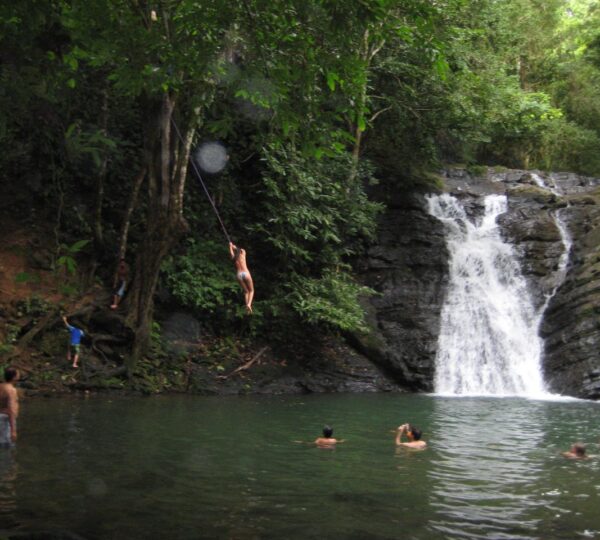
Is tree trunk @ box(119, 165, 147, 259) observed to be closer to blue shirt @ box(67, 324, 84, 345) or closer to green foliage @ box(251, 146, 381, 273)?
A: blue shirt @ box(67, 324, 84, 345)

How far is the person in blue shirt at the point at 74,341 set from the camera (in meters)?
16.2

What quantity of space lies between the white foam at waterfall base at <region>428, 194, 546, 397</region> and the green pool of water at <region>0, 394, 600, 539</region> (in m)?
6.26

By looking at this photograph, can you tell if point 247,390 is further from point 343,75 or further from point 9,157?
point 343,75

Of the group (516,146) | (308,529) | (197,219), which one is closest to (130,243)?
(197,219)

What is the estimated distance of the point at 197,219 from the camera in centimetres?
2111

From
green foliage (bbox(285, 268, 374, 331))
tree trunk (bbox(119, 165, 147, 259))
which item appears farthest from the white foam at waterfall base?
tree trunk (bbox(119, 165, 147, 259))

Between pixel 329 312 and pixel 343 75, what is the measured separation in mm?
12147

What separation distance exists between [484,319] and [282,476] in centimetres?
1524

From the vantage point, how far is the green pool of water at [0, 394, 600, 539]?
20.7 ft

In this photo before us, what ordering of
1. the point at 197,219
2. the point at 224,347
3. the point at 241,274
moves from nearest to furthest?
the point at 241,274 < the point at 224,347 < the point at 197,219

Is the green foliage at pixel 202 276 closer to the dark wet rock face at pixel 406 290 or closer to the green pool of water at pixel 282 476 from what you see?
→ the dark wet rock face at pixel 406 290

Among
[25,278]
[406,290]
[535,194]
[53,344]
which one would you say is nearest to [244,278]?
[25,278]

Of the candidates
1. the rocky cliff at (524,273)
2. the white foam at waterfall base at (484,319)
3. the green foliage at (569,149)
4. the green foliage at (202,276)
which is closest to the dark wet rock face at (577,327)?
the rocky cliff at (524,273)

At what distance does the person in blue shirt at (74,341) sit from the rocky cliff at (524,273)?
835 centimetres
